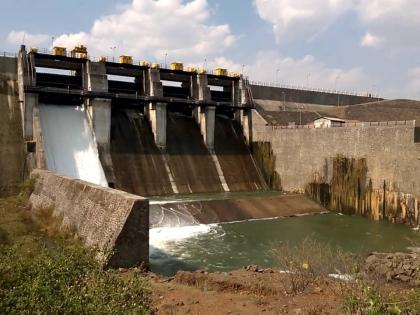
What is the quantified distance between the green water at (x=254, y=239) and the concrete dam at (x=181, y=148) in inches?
44.0

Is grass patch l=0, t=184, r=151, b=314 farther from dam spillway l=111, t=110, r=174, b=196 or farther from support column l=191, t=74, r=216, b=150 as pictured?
support column l=191, t=74, r=216, b=150

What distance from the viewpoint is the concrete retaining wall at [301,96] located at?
4306 centimetres

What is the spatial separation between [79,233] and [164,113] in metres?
17.8

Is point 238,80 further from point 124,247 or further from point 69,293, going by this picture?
point 69,293

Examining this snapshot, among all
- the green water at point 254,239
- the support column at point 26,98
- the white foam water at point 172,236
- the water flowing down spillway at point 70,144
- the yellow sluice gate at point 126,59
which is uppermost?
the yellow sluice gate at point 126,59

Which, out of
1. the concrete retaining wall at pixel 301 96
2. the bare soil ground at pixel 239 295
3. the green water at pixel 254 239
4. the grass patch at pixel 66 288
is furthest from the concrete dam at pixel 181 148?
the grass patch at pixel 66 288

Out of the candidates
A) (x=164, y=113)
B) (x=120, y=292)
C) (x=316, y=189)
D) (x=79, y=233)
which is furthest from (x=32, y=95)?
(x=120, y=292)

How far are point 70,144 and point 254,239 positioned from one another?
1481cm

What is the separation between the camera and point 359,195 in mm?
27641

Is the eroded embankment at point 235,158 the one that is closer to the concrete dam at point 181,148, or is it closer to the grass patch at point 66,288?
the concrete dam at point 181,148

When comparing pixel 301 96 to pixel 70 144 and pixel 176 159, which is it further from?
pixel 70 144

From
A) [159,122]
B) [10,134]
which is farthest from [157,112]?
[10,134]

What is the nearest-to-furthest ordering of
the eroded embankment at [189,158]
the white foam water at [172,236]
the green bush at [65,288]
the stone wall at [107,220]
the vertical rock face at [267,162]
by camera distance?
1. the green bush at [65,288]
2. the stone wall at [107,220]
3. the white foam water at [172,236]
4. the eroded embankment at [189,158]
5. the vertical rock face at [267,162]

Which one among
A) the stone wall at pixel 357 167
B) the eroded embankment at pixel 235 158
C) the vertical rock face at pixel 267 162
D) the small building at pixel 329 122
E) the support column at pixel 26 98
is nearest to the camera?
the stone wall at pixel 357 167
